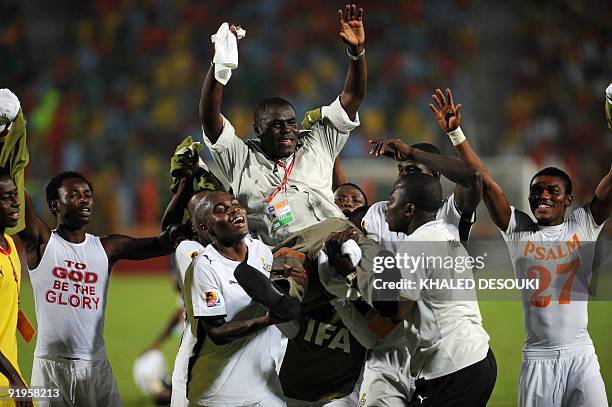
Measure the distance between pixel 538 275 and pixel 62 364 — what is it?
9.39ft

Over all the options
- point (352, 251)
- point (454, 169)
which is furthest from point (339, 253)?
point (454, 169)

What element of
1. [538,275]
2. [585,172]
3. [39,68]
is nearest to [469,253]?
[538,275]

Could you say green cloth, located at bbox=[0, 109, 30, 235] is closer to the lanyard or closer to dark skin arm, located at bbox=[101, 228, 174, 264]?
dark skin arm, located at bbox=[101, 228, 174, 264]

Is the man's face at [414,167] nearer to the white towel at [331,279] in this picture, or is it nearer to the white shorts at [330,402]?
the white towel at [331,279]

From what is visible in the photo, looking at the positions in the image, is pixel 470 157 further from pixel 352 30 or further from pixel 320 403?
pixel 320 403

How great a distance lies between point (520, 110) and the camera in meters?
18.6

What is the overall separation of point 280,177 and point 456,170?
117 centimetres

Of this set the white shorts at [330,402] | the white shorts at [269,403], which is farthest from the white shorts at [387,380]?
the white shorts at [269,403]

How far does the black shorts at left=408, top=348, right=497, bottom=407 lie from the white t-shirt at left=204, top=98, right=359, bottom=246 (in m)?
1.27

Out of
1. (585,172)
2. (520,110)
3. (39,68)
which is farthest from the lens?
(39,68)

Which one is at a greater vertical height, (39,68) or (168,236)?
(39,68)

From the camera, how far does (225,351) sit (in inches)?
174

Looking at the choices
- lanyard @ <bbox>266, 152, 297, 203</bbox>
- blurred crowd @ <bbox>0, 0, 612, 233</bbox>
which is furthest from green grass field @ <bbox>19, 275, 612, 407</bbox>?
blurred crowd @ <bbox>0, 0, 612, 233</bbox>

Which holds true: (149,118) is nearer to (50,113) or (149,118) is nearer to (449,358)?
(50,113)
